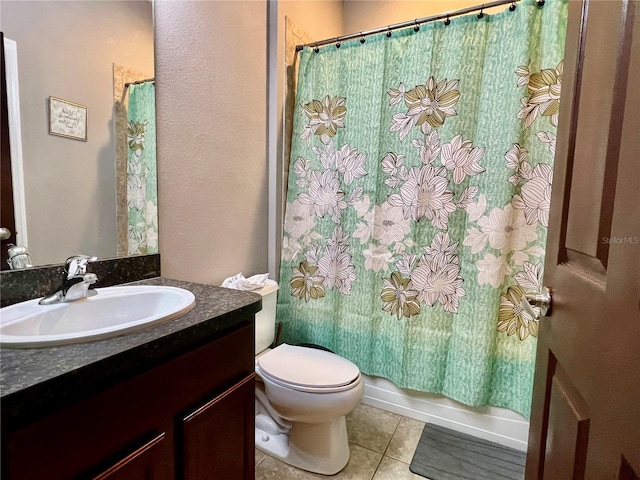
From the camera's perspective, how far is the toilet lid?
4.37 ft

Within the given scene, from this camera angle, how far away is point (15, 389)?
47 cm

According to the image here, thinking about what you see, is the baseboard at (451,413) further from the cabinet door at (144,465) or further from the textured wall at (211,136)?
the cabinet door at (144,465)

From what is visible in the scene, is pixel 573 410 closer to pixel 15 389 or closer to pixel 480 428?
pixel 15 389

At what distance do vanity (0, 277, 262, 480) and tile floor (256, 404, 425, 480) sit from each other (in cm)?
57

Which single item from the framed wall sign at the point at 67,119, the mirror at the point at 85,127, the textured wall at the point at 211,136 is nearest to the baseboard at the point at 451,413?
the textured wall at the point at 211,136

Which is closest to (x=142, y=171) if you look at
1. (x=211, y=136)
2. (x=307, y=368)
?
(x=211, y=136)

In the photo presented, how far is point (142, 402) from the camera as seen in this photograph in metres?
0.65

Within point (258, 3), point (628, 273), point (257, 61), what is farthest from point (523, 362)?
point (258, 3)

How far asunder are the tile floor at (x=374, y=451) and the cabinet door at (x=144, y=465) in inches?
34.8

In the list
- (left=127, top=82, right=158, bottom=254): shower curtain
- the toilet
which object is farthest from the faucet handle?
the toilet

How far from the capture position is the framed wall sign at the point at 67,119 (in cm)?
93

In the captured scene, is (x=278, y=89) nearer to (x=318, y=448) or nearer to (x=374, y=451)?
(x=318, y=448)

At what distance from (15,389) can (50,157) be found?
729 millimetres

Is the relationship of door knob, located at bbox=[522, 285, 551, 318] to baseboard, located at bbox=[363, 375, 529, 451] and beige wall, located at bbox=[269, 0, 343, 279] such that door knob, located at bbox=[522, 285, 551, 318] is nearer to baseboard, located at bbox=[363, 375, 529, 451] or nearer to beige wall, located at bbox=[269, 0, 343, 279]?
baseboard, located at bbox=[363, 375, 529, 451]
